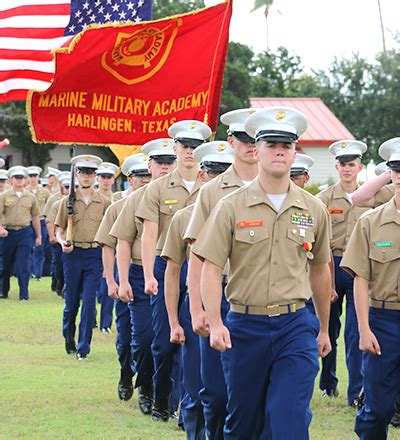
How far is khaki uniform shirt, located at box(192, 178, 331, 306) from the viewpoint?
699 centimetres

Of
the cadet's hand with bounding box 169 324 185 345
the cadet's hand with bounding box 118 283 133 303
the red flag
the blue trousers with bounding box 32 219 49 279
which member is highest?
the red flag

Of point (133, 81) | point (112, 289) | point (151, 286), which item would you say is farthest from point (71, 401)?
point (133, 81)

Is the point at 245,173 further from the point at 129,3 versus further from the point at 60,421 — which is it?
the point at 129,3

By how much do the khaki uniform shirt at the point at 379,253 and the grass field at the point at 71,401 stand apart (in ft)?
5.79

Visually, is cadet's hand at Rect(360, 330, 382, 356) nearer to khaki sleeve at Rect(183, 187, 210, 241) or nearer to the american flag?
khaki sleeve at Rect(183, 187, 210, 241)

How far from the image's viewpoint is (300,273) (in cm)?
709

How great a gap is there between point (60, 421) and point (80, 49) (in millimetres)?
4251

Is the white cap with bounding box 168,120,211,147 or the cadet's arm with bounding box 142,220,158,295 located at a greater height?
the white cap with bounding box 168,120,211,147

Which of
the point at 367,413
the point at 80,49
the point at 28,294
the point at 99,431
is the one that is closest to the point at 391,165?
the point at 367,413

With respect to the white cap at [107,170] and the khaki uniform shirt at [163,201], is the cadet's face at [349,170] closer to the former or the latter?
the khaki uniform shirt at [163,201]

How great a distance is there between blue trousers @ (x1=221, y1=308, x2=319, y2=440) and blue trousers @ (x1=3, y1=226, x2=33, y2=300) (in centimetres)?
1591

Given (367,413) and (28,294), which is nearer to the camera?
(367,413)

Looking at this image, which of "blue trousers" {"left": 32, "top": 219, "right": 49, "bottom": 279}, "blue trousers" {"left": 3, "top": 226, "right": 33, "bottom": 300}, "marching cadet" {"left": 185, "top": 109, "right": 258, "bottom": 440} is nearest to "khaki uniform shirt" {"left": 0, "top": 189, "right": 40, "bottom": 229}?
"blue trousers" {"left": 3, "top": 226, "right": 33, "bottom": 300}

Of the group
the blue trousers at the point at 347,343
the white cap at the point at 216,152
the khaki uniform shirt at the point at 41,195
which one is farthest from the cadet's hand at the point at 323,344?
the khaki uniform shirt at the point at 41,195
